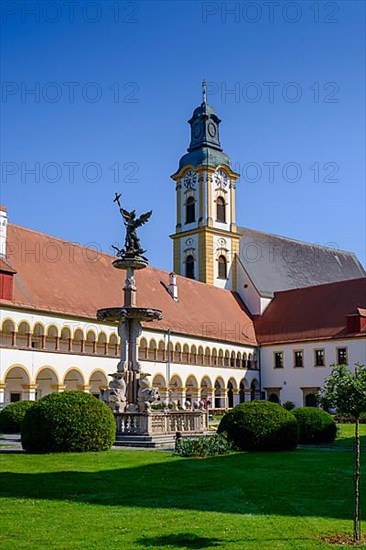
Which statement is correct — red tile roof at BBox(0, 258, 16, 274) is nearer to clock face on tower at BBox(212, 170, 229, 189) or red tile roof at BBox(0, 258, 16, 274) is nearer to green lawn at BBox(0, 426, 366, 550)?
green lawn at BBox(0, 426, 366, 550)

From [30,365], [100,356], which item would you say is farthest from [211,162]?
[30,365]

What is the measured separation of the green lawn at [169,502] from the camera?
9.64 metres

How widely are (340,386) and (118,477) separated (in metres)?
6.46

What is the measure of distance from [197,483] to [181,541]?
5267 millimetres

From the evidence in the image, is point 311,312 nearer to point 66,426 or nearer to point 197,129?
point 197,129

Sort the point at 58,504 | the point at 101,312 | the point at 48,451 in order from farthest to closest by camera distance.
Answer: the point at 101,312, the point at 48,451, the point at 58,504

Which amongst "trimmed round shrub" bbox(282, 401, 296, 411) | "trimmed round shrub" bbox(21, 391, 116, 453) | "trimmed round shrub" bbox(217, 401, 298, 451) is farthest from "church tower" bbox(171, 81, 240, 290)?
"trimmed round shrub" bbox(21, 391, 116, 453)

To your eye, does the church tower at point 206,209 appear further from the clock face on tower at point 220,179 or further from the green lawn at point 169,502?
the green lawn at point 169,502

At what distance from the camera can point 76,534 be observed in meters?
9.91

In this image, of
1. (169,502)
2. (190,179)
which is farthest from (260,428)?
(190,179)

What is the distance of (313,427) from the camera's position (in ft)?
87.3

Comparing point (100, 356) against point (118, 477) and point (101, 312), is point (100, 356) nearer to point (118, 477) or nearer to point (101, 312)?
point (101, 312)

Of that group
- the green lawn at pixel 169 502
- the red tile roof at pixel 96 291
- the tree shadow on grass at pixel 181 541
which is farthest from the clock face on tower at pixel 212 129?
the tree shadow on grass at pixel 181 541

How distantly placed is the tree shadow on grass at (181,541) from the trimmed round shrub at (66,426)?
11012 mm
